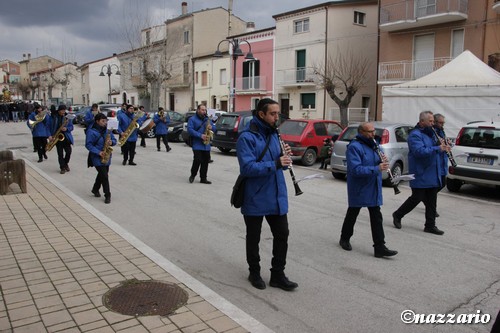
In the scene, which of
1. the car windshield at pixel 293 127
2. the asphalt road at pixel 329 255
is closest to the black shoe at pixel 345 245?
the asphalt road at pixel 329 255

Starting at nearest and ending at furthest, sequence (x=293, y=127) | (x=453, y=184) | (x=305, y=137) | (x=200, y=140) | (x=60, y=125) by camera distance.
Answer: (x=200, y=140) → (x=453, y=184) → (x=60, y=125) → (x=305, y=137) → (x=293, y=127)

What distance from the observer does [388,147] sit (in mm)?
11047

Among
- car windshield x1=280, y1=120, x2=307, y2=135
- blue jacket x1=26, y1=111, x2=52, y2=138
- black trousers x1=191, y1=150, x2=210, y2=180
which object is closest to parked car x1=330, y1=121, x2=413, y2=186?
car windshield x1=280, y1=120, x2=307, y2=135

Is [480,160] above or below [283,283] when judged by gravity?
above

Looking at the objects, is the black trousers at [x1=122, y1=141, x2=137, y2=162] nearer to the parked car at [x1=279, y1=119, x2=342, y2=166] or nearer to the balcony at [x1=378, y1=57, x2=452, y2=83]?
the parked car at [x1=279, y1=119, x2=342, y2=166]

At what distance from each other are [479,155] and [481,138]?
1.43 ft

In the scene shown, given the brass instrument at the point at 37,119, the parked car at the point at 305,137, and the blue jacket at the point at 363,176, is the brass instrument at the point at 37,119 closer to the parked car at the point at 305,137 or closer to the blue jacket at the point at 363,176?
the parked car at the point at 305,137

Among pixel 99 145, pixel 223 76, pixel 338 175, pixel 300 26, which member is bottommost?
pixel 338 175

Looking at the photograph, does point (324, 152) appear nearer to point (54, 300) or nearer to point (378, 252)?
point (378, 252)

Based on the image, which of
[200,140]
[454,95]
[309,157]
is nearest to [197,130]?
[200,140]

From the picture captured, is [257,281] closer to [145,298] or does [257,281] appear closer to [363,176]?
[145,298]

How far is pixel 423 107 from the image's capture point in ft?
55.1

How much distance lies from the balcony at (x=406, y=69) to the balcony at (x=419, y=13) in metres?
1.95

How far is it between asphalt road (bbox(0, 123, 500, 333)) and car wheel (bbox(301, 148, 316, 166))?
12.2ft
